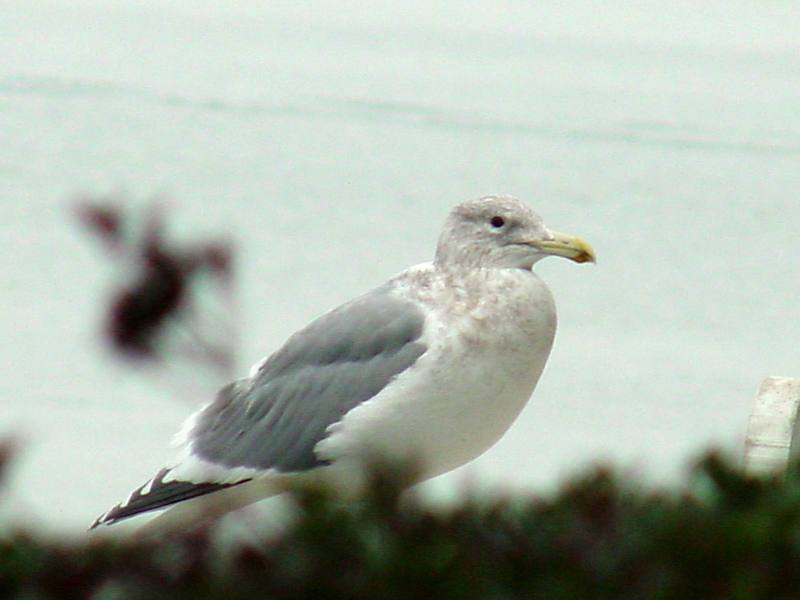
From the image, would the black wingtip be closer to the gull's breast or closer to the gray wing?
the gray wing

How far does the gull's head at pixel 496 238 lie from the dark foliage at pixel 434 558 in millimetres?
2300

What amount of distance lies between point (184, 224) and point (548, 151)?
2513 millimetres

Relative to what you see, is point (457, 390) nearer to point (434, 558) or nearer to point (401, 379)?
point (401, 379)

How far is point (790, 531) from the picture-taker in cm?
217

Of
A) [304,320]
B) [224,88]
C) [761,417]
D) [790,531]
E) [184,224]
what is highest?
[224,88]

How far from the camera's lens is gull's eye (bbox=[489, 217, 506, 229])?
4.59 m

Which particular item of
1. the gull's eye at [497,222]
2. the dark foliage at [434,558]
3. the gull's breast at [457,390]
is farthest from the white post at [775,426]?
the dark foliage at [434,558]

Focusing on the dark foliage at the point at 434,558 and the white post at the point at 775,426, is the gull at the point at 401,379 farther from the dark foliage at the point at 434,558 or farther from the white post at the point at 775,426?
the dark foliage at the point at 434,558

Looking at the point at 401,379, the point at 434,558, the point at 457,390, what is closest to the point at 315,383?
the point at 401,379

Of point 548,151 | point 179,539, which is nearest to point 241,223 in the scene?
point 548,151

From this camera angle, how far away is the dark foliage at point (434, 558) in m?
2.04

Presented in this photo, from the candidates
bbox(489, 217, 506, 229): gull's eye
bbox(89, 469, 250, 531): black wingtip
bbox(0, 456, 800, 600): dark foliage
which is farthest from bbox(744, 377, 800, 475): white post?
bbox(0, 456, 800, 600): dark foliage

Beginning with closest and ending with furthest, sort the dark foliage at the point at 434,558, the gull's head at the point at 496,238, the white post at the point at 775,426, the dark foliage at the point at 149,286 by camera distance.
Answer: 1. the dark foliage at the point at 434,558
2. the dark foliage at the point at 149,286
3. the white post at the point at 775,426
4. the gull's head at the point at 496,238

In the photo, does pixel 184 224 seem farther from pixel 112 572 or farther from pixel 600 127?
pixel 112 572
